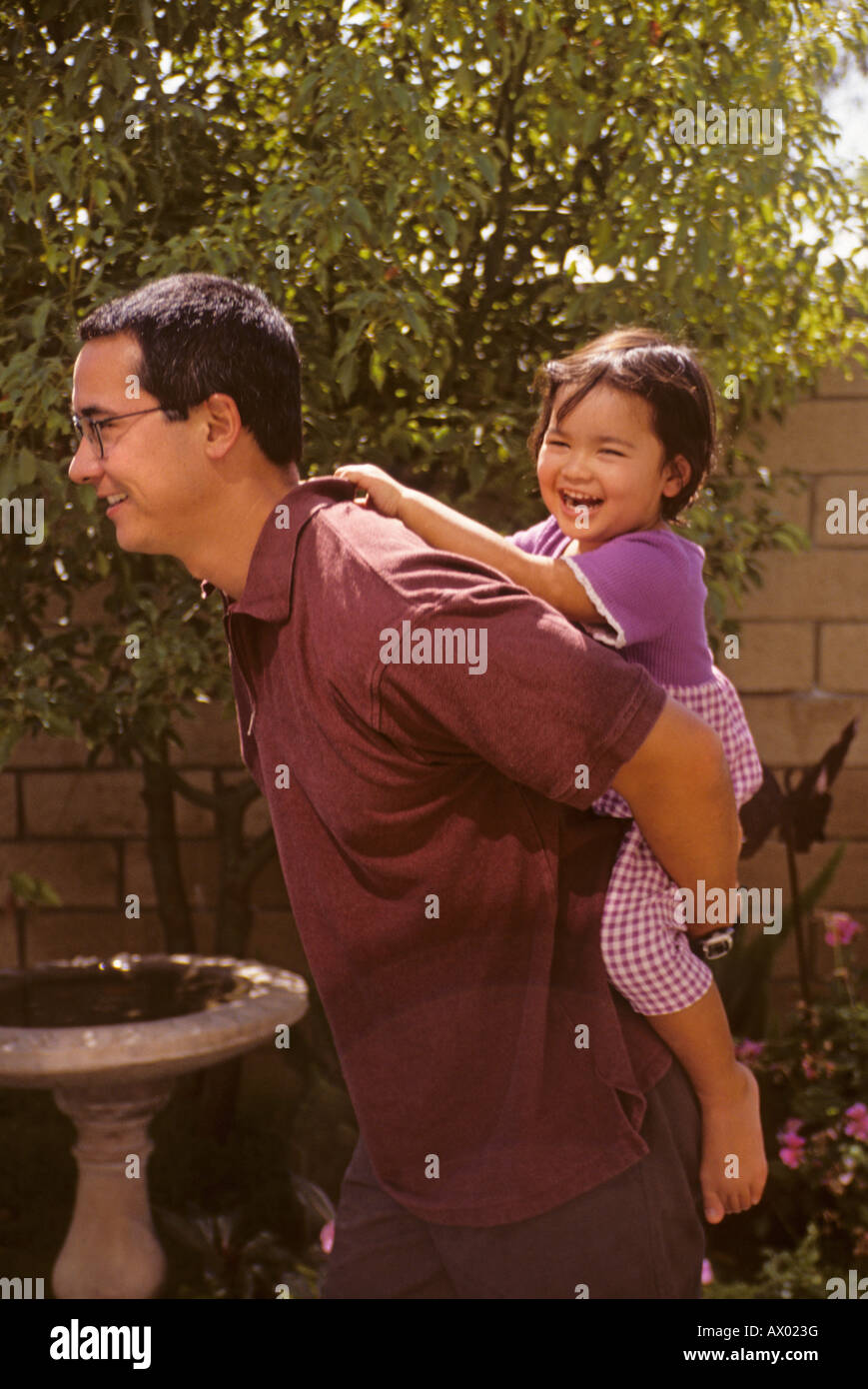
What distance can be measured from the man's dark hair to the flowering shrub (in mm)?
2879

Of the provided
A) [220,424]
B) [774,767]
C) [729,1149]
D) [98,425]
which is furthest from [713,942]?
[774,767]

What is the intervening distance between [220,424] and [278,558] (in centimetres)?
28

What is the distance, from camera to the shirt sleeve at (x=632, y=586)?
Answer: 1.67 metres

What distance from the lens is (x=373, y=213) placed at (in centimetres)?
301

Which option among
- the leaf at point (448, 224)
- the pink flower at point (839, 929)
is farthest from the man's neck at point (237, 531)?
the pink flower at point (839, 929)

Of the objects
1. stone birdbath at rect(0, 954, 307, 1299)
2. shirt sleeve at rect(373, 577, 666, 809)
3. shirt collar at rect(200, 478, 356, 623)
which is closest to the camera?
shirt sleeve at rect(373, 577, 666, 809)

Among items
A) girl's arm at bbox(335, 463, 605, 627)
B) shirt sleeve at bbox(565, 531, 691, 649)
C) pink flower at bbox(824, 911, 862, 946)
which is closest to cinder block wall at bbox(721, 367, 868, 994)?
pink flower at bbox(824, 911, 862, 946)

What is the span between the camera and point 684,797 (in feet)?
4.72

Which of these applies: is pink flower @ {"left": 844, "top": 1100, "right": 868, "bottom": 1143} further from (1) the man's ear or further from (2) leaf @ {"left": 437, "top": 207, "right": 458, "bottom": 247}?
(1) the man's ear

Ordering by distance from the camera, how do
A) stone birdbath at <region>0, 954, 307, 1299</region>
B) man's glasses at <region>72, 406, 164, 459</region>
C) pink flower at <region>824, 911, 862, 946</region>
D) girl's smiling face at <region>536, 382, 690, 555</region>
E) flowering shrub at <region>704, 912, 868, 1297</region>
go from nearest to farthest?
man's glasses at <region>72, 406, 164, 459</region> < girl's smiling face at <region>536, 382, 690, 555</region> < stone birdbath at <region>0, 954, 307, 1299</region> < flowering shrub at <region>704, 912, 868, 1297</region> < pink flower at <region>824, 911, 862, 946</region>

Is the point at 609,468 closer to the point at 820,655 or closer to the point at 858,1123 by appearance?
the point at 858,1123

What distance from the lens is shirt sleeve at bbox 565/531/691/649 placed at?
1669 mm

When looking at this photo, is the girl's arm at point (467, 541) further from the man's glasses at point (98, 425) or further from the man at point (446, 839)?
the man's glasses at point (98, 425)

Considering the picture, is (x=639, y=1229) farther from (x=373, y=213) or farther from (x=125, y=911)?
(x=125, y=911)
